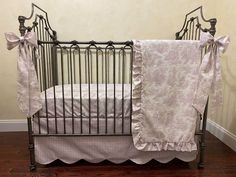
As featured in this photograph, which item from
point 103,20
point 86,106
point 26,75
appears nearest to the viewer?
point 26,75

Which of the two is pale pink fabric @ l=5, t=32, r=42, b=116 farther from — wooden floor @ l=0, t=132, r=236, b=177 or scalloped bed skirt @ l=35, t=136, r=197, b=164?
wooden floor @ l=0, t=132, r=236, b=177

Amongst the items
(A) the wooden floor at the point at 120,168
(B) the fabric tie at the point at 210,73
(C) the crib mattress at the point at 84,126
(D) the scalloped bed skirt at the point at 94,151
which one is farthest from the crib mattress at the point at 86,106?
(B) the fabric tie at the point at 210,73

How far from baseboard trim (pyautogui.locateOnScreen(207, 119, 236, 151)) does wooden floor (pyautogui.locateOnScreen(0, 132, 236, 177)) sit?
0.13 m

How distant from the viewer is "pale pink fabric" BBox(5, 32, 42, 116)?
A: 145cm

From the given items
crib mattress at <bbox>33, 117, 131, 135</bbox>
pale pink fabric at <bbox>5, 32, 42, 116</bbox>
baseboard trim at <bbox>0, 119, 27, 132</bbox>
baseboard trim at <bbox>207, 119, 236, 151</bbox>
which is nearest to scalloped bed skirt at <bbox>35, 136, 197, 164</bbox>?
crib mattress at <bbox>33, 117, 131, 135</bbox>

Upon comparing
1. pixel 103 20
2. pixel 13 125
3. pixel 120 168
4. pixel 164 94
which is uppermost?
pixel 103 20

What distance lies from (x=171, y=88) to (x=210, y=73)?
29cm

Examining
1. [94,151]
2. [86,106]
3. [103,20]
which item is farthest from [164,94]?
[103,20]

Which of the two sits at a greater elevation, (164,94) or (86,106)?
(164,94)

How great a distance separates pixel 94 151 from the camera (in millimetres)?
1764

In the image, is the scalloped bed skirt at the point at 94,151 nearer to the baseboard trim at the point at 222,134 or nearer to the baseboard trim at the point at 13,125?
the baseboard trim at the point at 222,134

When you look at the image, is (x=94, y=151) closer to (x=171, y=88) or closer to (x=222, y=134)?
(x=171, y=88)

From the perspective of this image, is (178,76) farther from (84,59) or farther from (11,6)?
(11,6)

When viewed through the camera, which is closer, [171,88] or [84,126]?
[171,88]
